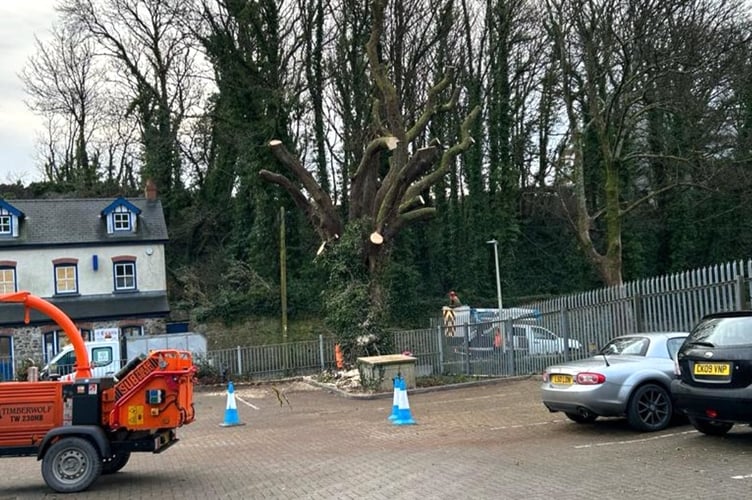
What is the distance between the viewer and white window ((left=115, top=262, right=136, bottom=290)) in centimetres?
3797

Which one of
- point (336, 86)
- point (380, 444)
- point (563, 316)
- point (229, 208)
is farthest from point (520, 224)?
point (380, 444)

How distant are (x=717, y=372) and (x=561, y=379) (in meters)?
2.79

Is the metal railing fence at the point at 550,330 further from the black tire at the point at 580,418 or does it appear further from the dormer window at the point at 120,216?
the dormer window at the point at 120,216

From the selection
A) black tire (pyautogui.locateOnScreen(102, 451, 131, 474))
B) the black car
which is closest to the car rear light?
the black car

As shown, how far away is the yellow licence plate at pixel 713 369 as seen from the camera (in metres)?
9.24

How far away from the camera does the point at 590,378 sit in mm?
11320

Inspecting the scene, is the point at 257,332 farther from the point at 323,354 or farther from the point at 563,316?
the point at 563,316

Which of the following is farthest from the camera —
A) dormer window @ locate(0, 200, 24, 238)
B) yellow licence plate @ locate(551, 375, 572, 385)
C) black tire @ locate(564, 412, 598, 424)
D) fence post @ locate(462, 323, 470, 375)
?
dormer window @ locate(0, 200, 24, 238)

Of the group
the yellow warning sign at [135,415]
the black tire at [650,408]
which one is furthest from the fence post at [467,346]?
the yellow warning sign at [135,415]

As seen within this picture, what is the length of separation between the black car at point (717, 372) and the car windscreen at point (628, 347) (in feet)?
6.11

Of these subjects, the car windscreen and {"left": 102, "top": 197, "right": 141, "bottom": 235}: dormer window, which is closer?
the car windscreen

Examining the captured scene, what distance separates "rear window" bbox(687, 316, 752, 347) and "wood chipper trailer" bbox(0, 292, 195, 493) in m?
6.69

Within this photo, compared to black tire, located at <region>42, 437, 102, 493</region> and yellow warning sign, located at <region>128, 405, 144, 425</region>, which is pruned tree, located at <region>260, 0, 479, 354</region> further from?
black tire, located at <region>42, 437, 102, 493</region>

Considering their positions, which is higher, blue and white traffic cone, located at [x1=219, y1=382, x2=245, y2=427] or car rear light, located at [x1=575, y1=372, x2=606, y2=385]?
car rear light, located at [x1=575, y1=372, x2=606, y2=385]
